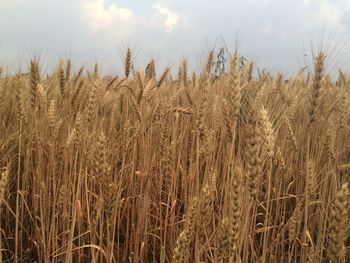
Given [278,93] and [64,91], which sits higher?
[278,93]

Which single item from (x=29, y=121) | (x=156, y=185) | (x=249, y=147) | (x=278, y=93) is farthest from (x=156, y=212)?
(x=278, y=93)

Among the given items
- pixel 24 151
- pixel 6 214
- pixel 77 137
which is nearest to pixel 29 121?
pixel 24 151

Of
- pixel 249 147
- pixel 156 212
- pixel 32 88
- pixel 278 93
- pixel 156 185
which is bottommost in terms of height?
pixel 156 212

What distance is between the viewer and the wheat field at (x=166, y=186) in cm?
133

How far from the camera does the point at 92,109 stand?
1.94 m

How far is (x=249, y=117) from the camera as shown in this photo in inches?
70.4

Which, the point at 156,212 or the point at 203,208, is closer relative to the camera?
the point at 203,208

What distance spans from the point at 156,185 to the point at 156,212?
0.16 m

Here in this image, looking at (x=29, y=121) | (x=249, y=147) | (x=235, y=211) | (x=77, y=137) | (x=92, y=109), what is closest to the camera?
(x=235, y=211)

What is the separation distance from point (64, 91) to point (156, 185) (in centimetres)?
88

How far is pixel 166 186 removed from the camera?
6.70 ft

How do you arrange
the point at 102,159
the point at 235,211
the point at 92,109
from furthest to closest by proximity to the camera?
1. the point at 92,109
2. the point at 102,159
3. the point at 235,211

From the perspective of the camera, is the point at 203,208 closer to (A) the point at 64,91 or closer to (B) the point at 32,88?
(B) the point at 32,88

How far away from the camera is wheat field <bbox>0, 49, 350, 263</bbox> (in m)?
1.33
